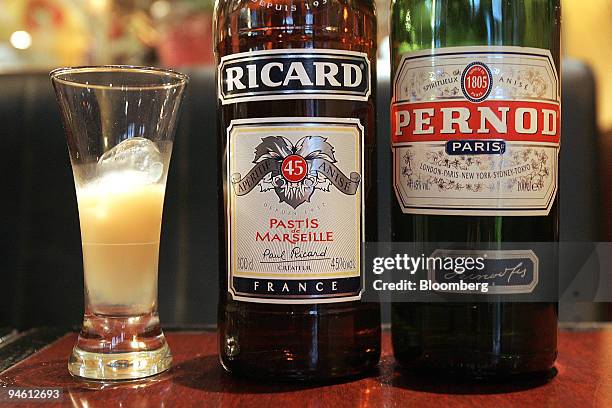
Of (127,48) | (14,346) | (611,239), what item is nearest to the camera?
(14,346)

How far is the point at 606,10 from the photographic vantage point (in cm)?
121

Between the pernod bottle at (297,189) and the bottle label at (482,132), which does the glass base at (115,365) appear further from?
the bottle label at (482,132)

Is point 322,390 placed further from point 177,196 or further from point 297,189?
point 177,196

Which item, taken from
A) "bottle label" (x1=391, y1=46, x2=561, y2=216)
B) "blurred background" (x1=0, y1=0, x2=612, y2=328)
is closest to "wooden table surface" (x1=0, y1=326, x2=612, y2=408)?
"bottle label" (x1=391, y1=46, x2=561, y2=216)

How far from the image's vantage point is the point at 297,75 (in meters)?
0.61

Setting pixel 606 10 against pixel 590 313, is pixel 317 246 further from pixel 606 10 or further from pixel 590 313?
pixel 606 10

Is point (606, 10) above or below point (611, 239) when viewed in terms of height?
above

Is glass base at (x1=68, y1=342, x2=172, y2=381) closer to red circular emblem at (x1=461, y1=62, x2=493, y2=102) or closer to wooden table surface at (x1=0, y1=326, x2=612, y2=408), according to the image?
wooden table surface at (x1=0, y1=326, x2=612, y2=408)

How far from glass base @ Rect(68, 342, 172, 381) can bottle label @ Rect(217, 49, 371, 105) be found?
0.22 metres

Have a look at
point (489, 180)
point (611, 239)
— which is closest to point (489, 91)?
point (489, 180)

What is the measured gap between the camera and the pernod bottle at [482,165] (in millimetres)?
611

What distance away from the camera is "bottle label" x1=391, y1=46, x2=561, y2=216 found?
0.61 metres

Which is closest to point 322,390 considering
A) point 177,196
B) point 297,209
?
point 297,209

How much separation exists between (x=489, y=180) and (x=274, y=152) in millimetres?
167
